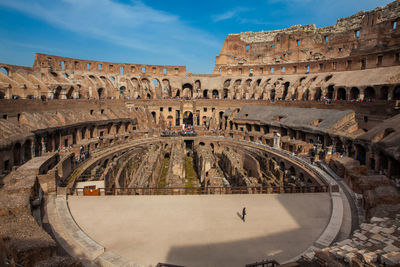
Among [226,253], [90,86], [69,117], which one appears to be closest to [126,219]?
[226,253]

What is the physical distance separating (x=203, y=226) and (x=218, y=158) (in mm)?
19690

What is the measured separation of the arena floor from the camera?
9453 mm

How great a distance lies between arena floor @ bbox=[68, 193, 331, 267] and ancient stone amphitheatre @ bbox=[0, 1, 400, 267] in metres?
0.07

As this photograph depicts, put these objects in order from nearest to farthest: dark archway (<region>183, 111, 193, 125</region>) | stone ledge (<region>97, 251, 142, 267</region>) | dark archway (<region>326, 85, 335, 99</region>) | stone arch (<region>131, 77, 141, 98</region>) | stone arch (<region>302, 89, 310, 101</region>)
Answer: stone ledge (<region>97, 251, 142, 267</region>) → dark archway (<region>326, 85, 335, 99</region>) → stone arch (<region>302, 89, 310, 101</region>) → stone arch (<region>131, 77, 141, 98</region>) → dark archway (<region>183, 111, 193, 125</region>)

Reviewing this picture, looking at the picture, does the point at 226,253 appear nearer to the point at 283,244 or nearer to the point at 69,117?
the point at 283,244

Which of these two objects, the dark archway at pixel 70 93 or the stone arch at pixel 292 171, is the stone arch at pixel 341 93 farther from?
the dark archway at pixel 70 93

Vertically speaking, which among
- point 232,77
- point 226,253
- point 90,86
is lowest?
point 226,253

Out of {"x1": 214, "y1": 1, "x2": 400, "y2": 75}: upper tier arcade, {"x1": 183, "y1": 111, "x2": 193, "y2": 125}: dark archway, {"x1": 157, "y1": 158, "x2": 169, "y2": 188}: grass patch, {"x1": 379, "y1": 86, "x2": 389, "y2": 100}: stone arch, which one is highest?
{"x1": 214, "y1": 1, "x2": 400, "y2": 75}: upper tier arcade

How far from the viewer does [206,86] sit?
5016cm

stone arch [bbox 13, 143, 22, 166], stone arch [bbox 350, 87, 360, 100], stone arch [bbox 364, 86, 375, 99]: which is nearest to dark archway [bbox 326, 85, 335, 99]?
stone arch [bbox 350, 87, 360, 100]

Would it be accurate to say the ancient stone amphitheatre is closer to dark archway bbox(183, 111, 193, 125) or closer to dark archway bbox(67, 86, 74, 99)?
dark archway bbox(67, 86, 74, 99)

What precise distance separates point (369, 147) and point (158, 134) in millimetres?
25442

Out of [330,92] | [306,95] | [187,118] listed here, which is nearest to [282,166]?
[330,92]

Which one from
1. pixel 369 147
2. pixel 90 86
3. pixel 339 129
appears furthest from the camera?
pixel 90 86
